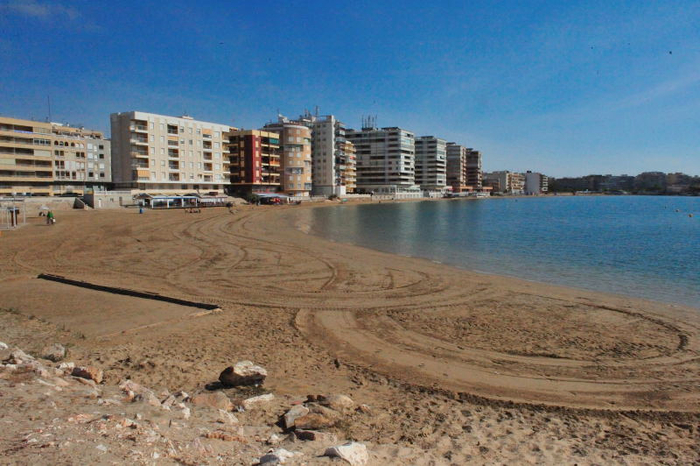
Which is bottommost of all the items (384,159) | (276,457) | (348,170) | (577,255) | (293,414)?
(577,255)

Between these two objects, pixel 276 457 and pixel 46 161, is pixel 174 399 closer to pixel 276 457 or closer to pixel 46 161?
pixel 276 457

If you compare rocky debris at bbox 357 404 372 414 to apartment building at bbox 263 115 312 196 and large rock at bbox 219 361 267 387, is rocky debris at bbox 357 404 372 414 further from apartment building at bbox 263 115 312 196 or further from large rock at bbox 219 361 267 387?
apartment building at bbox 263 115 312 196

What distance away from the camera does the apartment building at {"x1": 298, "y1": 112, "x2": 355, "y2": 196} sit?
147m

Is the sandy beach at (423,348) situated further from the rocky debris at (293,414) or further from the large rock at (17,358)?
the large rock at (17,358)

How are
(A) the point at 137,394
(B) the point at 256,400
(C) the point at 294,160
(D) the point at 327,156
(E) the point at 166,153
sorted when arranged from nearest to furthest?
(A) the point at 137,394, (B) the point at 256,400, (E) the point at 166,153, (C) the point at 294,160, (D) the point at 327,156

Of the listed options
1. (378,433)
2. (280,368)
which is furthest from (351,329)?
(378,433)

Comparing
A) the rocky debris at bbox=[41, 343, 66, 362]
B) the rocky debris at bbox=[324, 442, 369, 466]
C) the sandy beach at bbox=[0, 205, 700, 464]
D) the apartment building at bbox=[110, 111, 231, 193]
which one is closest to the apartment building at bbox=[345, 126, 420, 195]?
the apartment building at bbox=[110, 111, 231, 193]

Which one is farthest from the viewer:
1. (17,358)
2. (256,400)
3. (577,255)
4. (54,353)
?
(577,255)

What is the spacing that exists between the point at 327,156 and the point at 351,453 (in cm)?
14424

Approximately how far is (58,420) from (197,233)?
1624 inches

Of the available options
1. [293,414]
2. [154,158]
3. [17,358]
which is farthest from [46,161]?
[293,414]

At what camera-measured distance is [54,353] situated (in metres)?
10.4

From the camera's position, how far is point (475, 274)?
27.0m

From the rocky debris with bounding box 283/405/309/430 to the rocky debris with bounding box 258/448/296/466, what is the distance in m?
1.50
